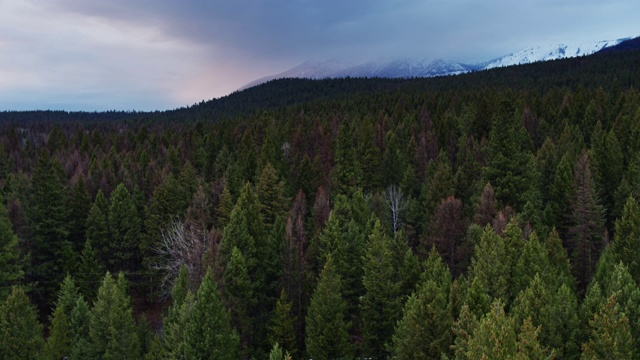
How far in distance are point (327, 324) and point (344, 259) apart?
702 centimetres

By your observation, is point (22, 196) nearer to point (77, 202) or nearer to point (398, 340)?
point (77, 202)

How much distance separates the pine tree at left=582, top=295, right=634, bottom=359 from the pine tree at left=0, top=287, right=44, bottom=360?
30.5m

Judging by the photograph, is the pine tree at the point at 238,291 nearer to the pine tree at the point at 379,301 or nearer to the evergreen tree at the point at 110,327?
the evergreen tree at the point at 110,327

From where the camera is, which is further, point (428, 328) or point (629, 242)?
point (629, 242)

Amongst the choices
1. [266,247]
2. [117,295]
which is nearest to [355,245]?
[266,247]

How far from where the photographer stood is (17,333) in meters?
30.6

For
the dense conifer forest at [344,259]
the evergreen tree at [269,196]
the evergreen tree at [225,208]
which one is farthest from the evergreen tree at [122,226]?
the evergreen tree at [269,196]

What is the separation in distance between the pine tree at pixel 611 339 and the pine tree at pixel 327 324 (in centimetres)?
1582

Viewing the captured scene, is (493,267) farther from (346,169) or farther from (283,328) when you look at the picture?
(346,169)

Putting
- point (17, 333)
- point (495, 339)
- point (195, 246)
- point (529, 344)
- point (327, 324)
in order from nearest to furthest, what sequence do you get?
point (495, 339) < point (529, 344) < point (17, 333) < point (327, 324) < point (195, 246)

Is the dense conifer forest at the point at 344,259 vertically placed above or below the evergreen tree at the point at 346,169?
below

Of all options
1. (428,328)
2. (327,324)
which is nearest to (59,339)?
(327,324)

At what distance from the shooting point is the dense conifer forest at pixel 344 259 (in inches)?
1086

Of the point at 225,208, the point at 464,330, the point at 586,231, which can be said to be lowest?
the point at 586,231
